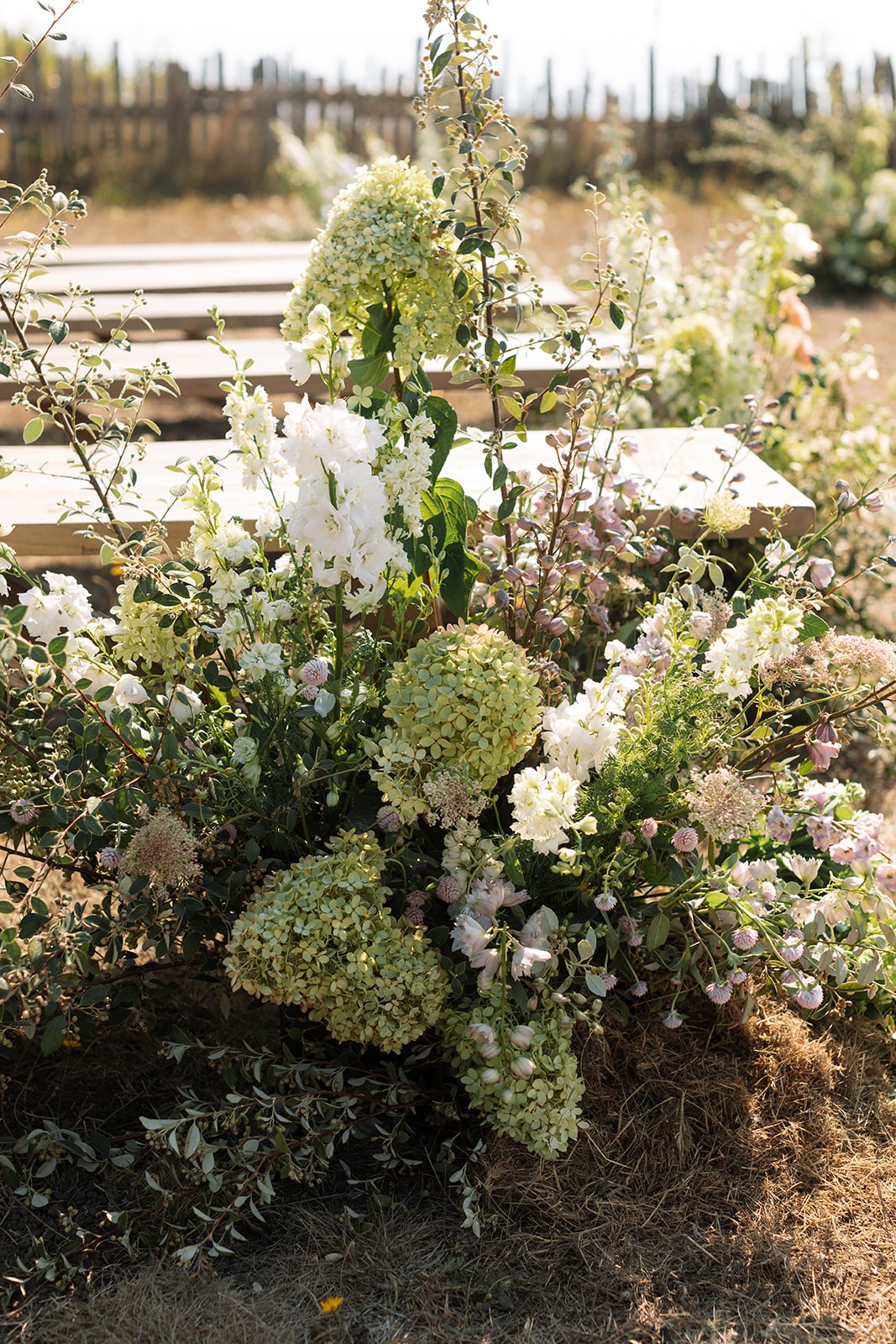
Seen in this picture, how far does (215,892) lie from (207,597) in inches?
16.1

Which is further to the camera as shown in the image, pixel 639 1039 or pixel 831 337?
pixel 831 337

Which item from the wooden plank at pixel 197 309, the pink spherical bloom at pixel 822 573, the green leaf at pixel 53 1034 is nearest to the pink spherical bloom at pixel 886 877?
the pink spherical bloom at pixel 822 573

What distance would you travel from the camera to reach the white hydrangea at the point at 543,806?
4.68 ft

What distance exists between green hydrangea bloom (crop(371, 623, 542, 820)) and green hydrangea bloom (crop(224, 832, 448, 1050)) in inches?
5.1

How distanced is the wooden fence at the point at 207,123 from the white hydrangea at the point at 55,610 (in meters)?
10.4

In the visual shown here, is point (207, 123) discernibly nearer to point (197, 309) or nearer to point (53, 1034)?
point (197, 309)

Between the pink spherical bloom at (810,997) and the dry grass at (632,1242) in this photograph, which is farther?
the pink spherical bloom at (810,997)

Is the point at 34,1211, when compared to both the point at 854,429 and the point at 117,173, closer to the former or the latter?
the point at 854,429

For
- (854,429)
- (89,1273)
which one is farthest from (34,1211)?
(854,429)

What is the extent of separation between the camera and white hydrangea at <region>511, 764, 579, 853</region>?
1.43 m

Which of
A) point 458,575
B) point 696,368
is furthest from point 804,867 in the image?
point 696,368

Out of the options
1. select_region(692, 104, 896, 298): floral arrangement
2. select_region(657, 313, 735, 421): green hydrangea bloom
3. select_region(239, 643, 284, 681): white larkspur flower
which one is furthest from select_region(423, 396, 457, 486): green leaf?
select_region(692, 104, 896, 298): floral arrangement

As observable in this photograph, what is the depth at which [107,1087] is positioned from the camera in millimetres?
1830

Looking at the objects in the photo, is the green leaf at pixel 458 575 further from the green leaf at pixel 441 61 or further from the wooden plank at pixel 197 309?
the wooden plank at pixel 197 309
